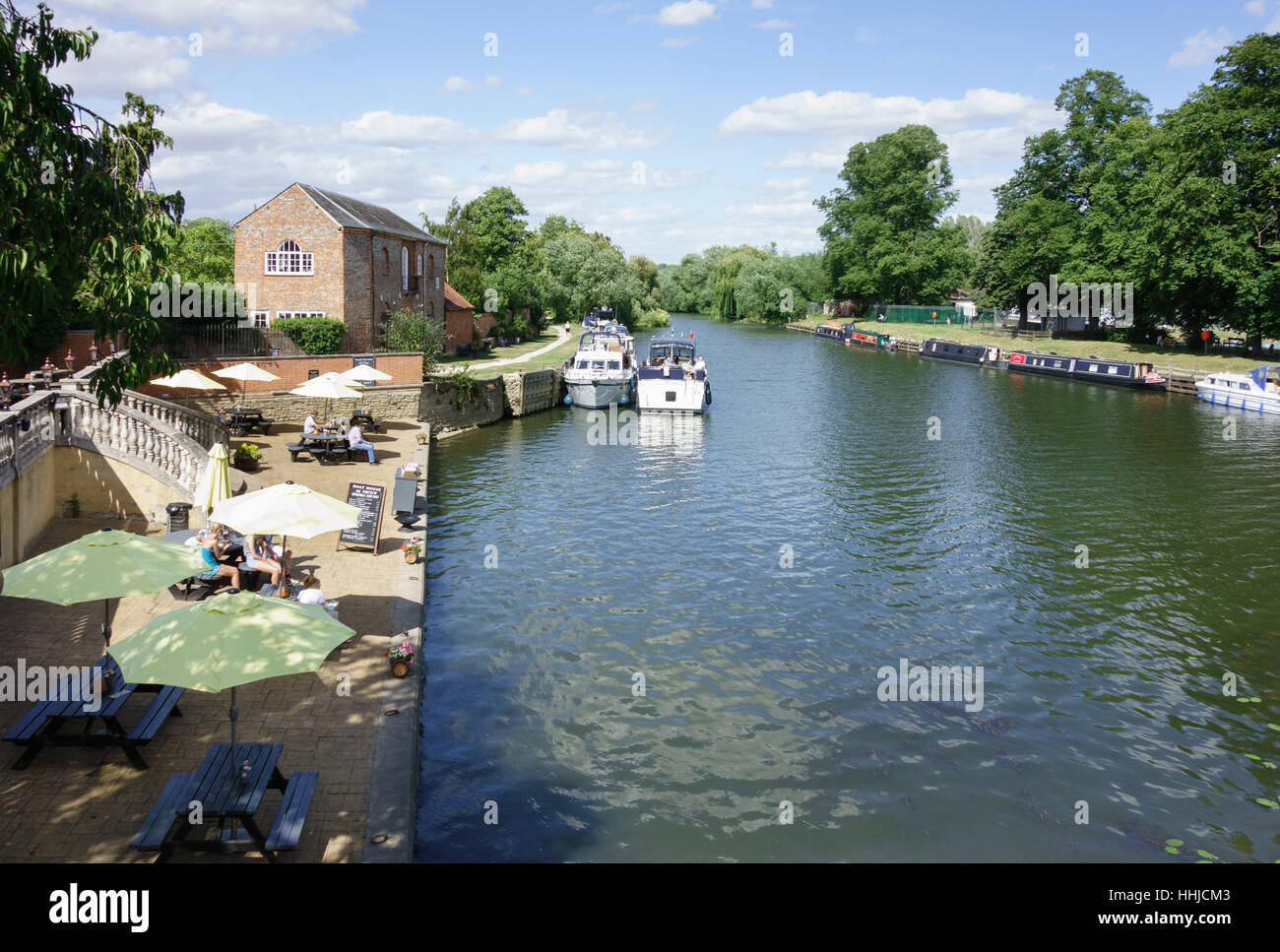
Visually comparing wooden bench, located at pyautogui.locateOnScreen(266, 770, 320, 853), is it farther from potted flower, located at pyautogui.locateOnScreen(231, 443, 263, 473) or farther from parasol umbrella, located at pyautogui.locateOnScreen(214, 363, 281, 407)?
parasol umbrella, located at pyautogui.locateOnScreen(214, 363, 281, 407)

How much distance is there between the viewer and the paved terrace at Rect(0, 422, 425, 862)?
A: 28.0 feet

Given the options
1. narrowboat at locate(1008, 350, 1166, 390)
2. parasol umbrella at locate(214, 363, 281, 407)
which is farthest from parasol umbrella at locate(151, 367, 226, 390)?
narrowboat at locate(1008, 350, 1166, 390)

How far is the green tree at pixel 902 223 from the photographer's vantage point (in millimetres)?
95312

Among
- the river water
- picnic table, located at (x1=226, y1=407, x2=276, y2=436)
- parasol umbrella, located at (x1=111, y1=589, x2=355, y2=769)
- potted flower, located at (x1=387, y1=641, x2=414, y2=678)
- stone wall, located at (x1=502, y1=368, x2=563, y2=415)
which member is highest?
stone wall, located at (x1=502, y1=368, x2=563, y2=415)

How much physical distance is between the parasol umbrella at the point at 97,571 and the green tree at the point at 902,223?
3640 inches

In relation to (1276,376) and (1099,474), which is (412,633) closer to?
(1099,474)

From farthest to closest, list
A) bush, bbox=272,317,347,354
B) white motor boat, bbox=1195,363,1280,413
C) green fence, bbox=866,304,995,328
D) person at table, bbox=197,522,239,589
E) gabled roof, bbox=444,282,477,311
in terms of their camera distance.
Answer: green fence, bbox=866,304,995,328 < gabled roof, bbox=444,282,477,311 < white motor boat, bbox=1195,363,1280,413 < bush, bbox=272,317,347,354 < person at table, bbox=197,522,239,589

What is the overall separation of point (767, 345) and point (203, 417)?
71931 mm

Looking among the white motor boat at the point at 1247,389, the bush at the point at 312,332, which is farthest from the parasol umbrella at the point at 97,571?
the white motor boat at the point at 1247,389

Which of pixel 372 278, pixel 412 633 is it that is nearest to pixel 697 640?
pixel 412 633

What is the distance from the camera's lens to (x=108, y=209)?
8766 millimetres

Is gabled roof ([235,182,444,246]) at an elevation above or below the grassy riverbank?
above

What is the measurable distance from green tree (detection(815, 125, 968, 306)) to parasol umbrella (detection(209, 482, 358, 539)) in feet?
293

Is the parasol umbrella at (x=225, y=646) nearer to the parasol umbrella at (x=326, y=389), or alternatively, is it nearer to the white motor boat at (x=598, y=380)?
the parasol umbrella at (x=326, y=389)
